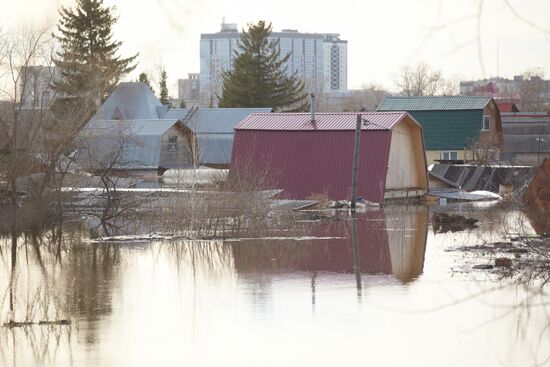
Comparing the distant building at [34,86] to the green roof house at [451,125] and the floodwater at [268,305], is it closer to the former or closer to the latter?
the floodwater at [268,305]

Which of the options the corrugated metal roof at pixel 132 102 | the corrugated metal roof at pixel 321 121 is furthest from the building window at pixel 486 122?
the corrugated metal roof at pixel 321 121

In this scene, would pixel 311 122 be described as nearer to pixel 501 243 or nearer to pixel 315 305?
pixel 501 243

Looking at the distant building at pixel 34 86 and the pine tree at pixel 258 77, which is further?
the pine tree at pixel 258 77

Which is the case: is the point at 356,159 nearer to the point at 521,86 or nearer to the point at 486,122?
the point at 521,86

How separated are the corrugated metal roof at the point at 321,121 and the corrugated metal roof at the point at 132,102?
16764mm

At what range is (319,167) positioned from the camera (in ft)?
125

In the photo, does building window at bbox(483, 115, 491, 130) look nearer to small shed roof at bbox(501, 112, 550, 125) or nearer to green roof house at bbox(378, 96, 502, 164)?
green roof house at bbox(378, 96, 502, 164)

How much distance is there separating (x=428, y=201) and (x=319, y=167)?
15.7 feet

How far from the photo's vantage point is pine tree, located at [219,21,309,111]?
64.6m

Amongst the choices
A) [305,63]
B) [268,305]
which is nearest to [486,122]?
[268,305]

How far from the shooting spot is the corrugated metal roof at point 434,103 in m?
55.1

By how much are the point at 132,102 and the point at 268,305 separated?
4219cm

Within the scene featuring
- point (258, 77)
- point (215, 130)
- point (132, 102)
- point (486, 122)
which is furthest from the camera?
point (258, 77)

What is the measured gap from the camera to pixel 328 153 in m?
38.2
